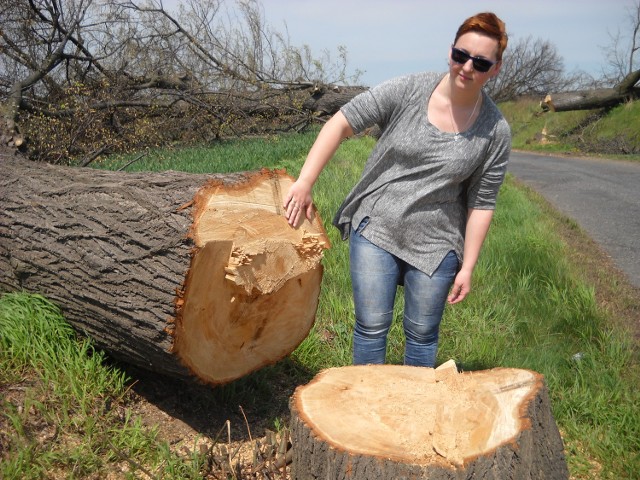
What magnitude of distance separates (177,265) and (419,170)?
1.01 metres

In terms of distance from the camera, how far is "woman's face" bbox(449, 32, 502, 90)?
2.08 meters

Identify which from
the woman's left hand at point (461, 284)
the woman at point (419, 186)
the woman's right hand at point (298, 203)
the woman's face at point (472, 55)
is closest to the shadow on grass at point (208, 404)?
the woman at point (419, 186)

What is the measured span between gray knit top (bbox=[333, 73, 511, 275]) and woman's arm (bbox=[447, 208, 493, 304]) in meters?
0.03

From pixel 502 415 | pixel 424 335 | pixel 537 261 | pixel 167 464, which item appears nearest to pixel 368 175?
pixel 424 335

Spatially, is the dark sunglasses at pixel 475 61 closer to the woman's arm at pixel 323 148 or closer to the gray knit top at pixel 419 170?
the gray knit top at pixel 419 170

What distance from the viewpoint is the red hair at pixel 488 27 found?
6.84 ft

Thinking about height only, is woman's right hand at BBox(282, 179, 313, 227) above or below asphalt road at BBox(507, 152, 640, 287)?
above

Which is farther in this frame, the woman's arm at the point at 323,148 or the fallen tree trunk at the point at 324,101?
the fallen tree trunk at the point at 324,101

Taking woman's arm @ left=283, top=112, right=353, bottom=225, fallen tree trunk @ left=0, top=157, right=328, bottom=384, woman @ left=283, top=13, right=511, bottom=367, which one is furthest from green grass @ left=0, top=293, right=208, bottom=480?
woman's arm @ left=283, top=112, right=353, bottom=225

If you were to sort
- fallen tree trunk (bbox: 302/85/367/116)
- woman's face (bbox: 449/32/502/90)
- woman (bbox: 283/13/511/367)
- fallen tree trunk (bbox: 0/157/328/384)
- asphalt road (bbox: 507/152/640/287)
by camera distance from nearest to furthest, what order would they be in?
woman's face (bbox: 449/32/502/90)
woman (bbox: 283/13/511/367)
fallen tree trunk (bbox: 0/157/328/384)
asphalt road (bbox: 507/152/640/287)
fallen tree trunk (bbox: 302/85/367/116)

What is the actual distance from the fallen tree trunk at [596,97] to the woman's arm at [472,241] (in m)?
16.6

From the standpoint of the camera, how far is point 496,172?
2361 mm

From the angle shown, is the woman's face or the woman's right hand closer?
the woman's face

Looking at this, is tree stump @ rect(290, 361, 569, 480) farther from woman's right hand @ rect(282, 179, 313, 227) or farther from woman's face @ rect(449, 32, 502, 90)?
woman's face @ rect(449, 32, 502, 90)
